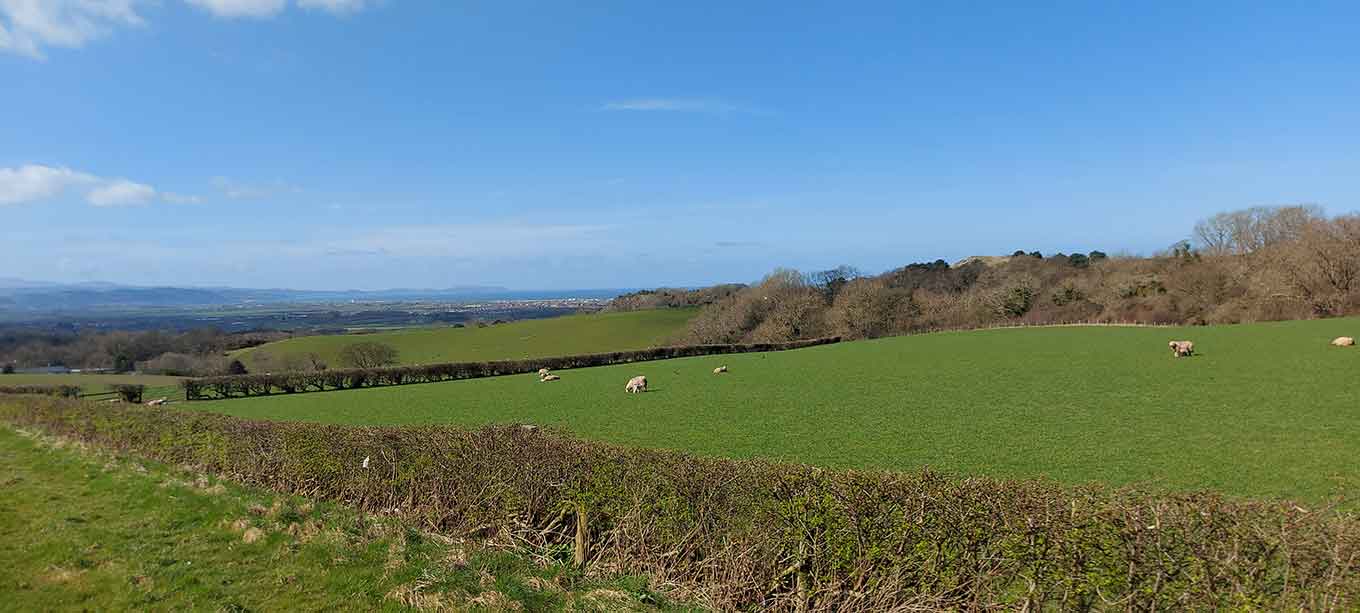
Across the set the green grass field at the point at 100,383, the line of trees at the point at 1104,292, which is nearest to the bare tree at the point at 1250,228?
the line of trees at the point at 1104,292

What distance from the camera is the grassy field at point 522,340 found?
7281cm

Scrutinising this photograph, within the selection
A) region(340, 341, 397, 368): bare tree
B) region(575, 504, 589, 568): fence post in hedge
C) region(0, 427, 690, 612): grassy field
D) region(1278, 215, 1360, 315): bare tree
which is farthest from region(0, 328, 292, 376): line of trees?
region(1278, 215, 1360, 315): bare tree

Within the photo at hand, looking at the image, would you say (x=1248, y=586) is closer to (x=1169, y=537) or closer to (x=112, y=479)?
(x=1169, y=537)

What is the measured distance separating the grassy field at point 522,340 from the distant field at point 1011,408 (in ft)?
109

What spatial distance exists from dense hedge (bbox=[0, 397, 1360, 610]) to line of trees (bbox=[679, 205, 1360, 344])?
55444 millimetres

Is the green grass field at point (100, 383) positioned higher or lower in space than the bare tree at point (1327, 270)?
lower

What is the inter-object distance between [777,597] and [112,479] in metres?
12.2

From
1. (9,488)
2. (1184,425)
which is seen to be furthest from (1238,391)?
(9,488)

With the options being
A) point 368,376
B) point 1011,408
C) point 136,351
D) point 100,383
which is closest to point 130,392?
point 100,383

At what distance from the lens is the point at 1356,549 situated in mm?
4262

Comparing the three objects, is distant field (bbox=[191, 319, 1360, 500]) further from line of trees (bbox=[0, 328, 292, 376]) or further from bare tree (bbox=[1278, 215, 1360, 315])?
line of trees (bbox=[0, 328, 292, 376])

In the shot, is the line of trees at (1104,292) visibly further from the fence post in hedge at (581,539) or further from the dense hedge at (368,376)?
the fence post in hedge at (581,539)

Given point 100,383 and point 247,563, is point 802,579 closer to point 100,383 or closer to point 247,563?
point 247,563

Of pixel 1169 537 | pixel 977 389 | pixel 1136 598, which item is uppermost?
pixel 1169 537
